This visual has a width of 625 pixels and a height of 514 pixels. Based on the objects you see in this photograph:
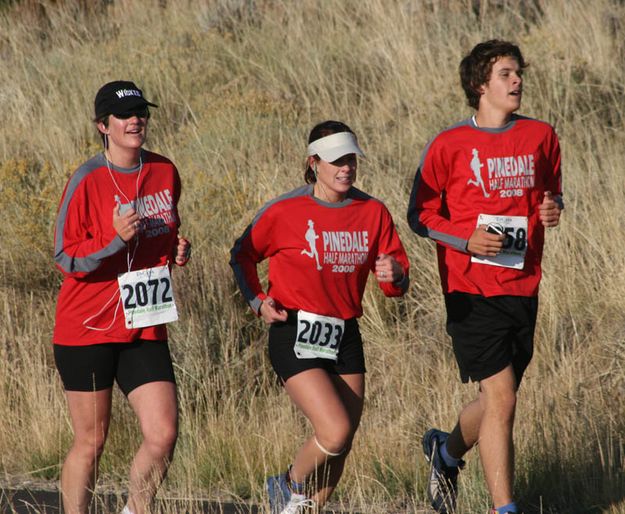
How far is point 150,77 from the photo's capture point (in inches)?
558

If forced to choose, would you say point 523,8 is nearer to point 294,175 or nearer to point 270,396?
point 294,175

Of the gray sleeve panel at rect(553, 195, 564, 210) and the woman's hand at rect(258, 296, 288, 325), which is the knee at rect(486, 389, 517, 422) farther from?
the woman's hand at rect(258, 296, 288, 325)

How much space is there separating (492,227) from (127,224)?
1.66 m

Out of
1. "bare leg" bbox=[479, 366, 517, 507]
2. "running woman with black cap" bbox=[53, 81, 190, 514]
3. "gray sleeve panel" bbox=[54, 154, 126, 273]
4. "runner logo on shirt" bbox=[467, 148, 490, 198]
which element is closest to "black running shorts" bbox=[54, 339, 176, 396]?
"running woman with black cap" bbox=[53, 81, 190, 514]

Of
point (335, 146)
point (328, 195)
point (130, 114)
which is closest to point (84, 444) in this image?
point (130, 114)

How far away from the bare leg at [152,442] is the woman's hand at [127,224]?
680 millimetres

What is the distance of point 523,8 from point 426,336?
6969 millimetres

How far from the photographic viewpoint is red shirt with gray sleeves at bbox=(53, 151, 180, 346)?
17.3 ft

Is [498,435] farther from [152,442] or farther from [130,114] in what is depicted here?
[130,114]

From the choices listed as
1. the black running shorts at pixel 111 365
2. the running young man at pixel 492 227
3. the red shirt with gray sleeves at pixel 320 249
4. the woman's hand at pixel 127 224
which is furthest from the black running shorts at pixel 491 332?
the woman's hand at pixel 127 224

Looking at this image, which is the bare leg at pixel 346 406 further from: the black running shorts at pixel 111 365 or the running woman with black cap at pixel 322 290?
the black running shorts at pixel 111 365

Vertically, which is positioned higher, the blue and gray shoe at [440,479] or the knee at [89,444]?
the knee at [89,444]

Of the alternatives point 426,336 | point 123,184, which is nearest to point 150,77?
point 426,336

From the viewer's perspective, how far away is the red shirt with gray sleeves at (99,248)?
5.27 meters
